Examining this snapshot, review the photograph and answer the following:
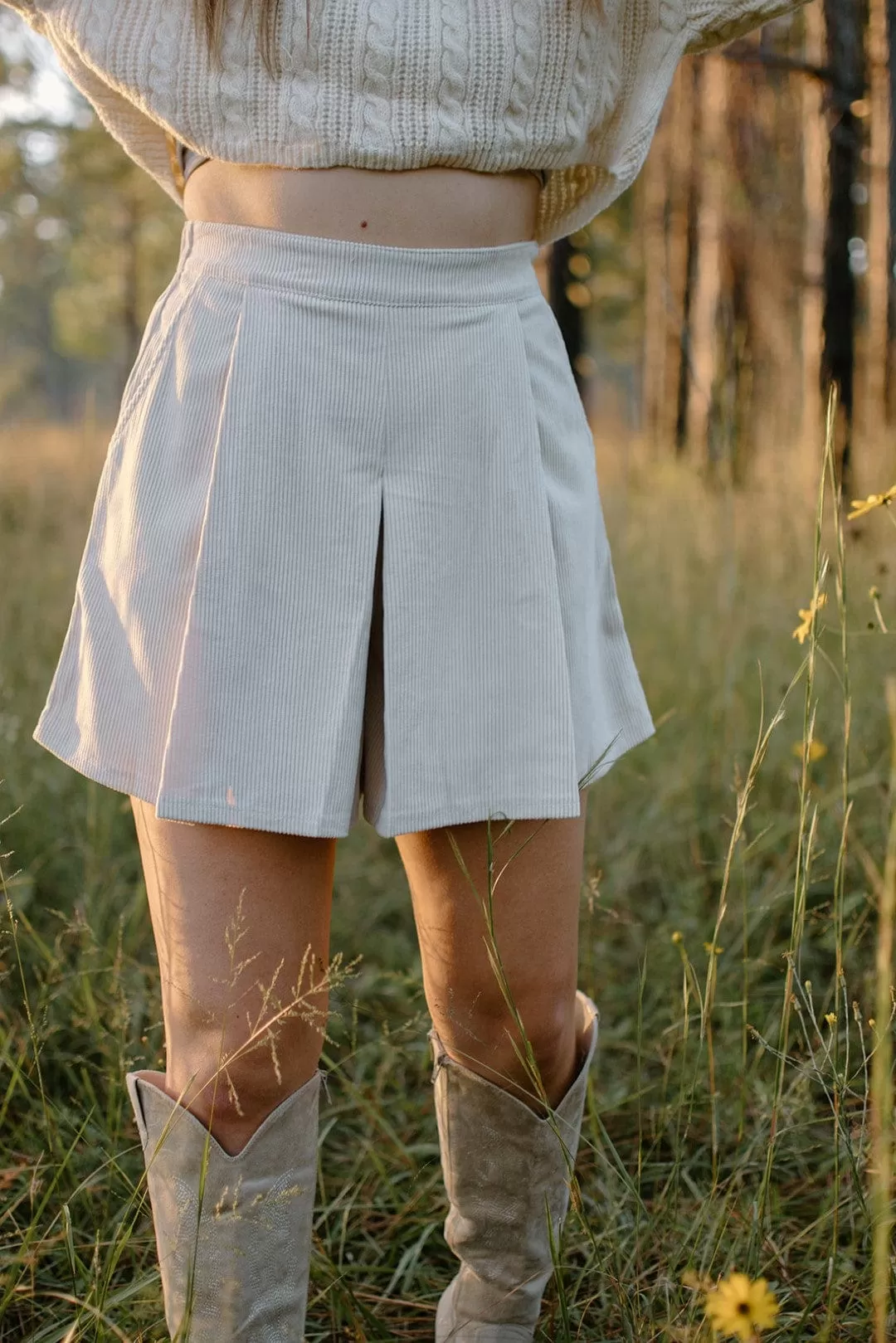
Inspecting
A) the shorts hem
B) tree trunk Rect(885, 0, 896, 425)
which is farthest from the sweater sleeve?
tree trunk Rect(885, 0, 896, 425)

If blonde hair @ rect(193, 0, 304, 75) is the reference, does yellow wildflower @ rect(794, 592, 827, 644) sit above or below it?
below

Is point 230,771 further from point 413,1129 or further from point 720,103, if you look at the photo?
point 720,103

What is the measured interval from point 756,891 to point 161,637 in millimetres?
1691

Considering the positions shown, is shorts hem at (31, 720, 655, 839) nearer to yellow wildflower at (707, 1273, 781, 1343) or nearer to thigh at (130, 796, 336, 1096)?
thigh at (130, 796, 336, 1096)

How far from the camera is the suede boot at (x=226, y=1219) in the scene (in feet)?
3.69

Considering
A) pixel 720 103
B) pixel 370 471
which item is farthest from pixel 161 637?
pixel 720 103

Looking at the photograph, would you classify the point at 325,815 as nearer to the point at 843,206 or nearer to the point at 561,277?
the point at 843,206

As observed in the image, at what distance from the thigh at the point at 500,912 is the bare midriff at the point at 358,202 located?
1.88ft

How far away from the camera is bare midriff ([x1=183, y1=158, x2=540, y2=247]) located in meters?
1.11

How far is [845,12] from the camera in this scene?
14.1ft

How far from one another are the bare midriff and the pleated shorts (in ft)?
0.07

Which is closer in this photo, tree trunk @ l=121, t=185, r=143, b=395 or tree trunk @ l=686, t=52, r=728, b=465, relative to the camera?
tree trunk @ l=686, t=52, r=728, b=465

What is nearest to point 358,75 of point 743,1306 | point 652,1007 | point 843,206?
point 743,1306

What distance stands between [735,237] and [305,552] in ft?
30.6
